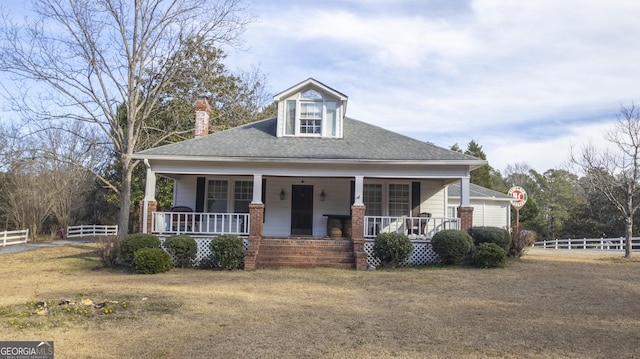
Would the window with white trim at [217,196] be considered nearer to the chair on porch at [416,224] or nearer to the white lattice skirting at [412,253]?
the white lattice skirting at [412,253]

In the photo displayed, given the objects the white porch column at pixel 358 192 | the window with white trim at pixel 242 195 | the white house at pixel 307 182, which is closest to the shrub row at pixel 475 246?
the white house at pixel 307 182

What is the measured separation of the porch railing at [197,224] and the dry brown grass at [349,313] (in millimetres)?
2295

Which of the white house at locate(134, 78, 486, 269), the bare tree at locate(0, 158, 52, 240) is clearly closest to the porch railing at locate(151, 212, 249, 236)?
the white house at locate(134, 78, 486, 269)

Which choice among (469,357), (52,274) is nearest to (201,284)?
(52,274)

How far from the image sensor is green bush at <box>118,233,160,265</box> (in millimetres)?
13219

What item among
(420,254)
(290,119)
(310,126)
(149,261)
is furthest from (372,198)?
(149,261)

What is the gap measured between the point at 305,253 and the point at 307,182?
12.9ft

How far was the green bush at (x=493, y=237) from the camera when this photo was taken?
14.0 meters

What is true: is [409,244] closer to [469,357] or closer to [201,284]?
[201,284]

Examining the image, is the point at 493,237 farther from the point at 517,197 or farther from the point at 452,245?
the point at 517,197

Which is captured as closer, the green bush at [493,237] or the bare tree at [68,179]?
the green bush at [493,237]

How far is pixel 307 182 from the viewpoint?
689 inches

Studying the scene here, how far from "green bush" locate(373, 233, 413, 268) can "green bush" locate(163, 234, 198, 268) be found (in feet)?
18.5

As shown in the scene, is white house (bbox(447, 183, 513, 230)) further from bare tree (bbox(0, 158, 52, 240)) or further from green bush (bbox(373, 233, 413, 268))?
bare tree (bbox(0, 158, 52, 240))
